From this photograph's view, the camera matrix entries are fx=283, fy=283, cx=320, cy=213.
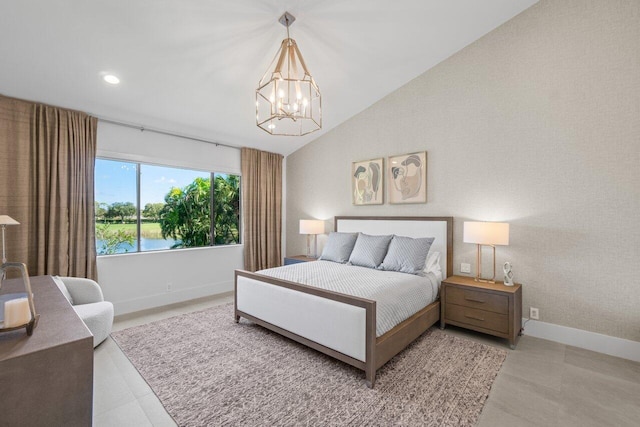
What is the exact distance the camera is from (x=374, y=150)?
166 inches

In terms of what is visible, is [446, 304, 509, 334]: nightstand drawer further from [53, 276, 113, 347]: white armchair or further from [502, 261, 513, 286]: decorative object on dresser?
[53, 276, 113, 347]: white armchair

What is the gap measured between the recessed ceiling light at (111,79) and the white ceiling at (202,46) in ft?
0.18

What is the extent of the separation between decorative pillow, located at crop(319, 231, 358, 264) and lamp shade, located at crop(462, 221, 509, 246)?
155cm

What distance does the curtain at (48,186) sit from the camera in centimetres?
285

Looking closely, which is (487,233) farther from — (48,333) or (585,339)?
(48,333)

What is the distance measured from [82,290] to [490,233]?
165 inches

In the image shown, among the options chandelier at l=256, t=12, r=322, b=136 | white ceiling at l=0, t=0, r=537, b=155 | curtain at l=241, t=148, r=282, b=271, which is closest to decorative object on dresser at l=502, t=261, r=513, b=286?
chandelier at l=256, t=12, r=322, b=136

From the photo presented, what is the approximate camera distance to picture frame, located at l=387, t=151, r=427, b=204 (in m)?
3.72

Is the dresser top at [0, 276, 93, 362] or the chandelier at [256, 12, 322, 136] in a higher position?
the chandelier at [256, 12, 322, 136]

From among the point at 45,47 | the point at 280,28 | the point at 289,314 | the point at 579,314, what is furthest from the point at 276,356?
the point at 45,47

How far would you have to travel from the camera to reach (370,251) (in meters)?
3.58

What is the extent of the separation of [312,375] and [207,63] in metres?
3.14

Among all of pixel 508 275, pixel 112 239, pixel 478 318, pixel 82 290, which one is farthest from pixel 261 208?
pixel 508 275

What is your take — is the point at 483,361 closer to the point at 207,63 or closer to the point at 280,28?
the point at 280,28
